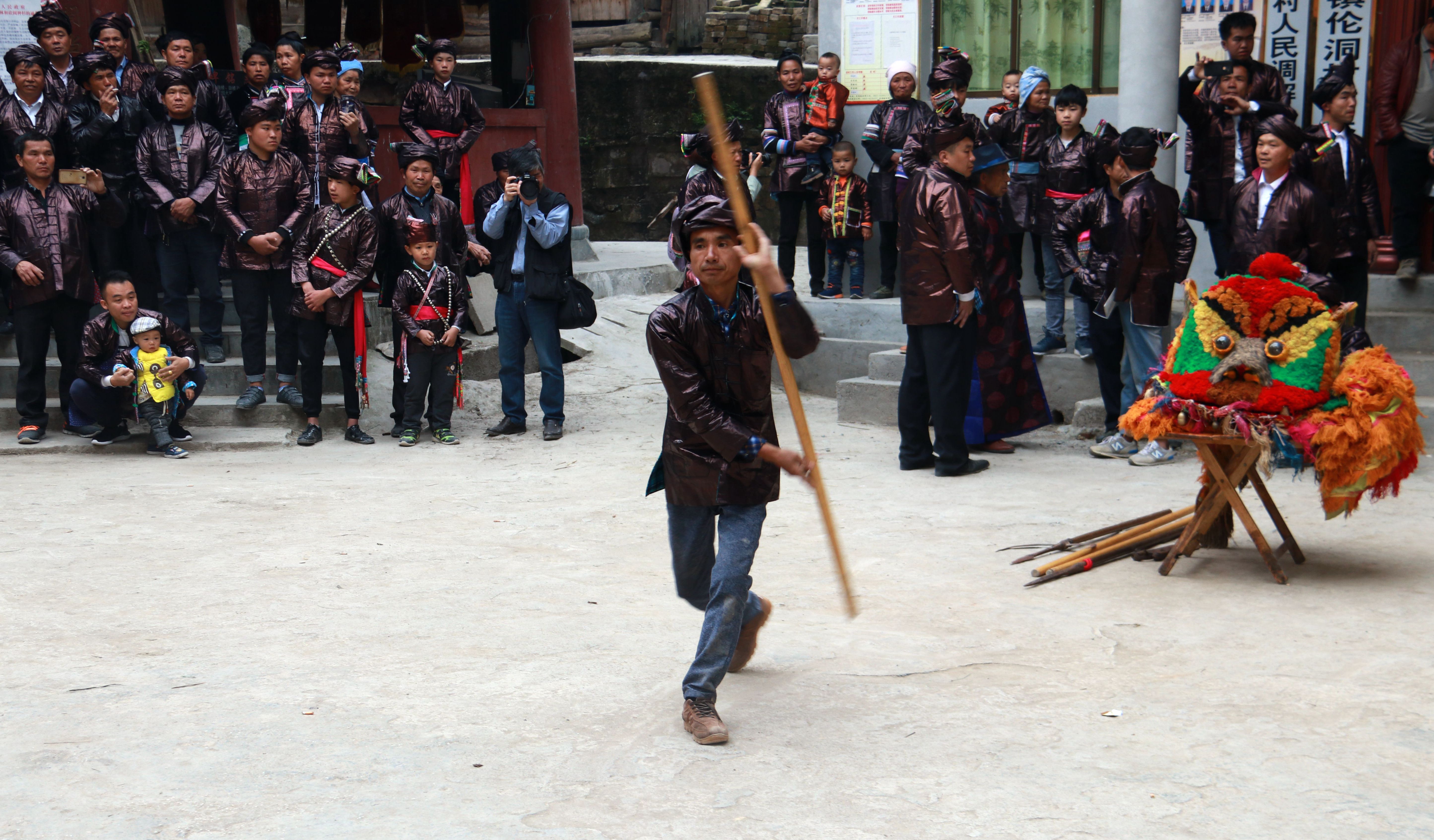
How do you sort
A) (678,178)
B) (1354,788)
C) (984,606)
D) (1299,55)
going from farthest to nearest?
(678,178)
(1299,55)
(984,606)
(1354,788)

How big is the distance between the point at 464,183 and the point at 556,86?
2.39m

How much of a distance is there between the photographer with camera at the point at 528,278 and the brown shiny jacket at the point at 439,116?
188cm

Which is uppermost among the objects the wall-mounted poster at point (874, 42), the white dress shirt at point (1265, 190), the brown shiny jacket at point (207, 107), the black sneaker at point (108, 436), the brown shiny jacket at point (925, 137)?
the wall-mounted poster at point (874, 42)

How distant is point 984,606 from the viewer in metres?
5.07

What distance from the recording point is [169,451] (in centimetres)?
830

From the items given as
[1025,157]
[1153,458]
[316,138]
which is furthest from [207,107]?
[1153,458]

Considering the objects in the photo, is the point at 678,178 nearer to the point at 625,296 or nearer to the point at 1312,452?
the point at 625,296

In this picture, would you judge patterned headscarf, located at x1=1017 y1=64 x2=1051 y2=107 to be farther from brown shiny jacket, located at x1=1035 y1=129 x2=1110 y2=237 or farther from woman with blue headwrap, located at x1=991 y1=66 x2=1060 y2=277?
brown shiny jacket, located at x1=1035 y1=129 x2=1110 y2=237

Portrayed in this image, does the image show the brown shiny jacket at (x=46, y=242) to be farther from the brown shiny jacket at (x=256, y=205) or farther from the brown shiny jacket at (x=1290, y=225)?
the brown shiny jacket at (x=1290, y=225)

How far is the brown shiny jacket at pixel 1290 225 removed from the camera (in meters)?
6.80

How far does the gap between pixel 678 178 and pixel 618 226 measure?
1171mm

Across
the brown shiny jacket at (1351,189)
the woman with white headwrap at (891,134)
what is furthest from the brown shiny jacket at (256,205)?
the brown shiny jacket at (1351,189)

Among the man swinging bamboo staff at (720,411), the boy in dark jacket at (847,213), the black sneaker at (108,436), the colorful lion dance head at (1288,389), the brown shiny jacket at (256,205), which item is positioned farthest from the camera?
the boy in dark jacket at (847,213)

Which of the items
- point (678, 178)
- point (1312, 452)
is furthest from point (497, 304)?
point (678, 178)
